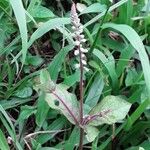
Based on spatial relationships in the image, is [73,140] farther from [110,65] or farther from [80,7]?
[80,7]

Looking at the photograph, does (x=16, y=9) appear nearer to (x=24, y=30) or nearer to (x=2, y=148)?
(x=24, y=30)

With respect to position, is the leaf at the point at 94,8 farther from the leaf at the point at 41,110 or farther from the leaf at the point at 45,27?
the leaf at the point at 41,110

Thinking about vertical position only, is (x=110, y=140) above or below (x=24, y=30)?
below

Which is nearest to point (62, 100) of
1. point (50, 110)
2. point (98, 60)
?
point (50, 110)

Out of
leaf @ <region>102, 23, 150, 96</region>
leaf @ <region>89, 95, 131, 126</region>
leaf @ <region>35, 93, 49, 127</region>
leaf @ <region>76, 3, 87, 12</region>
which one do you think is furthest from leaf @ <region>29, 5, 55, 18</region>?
leaf @ <region>89, 95, 131, 126</region>

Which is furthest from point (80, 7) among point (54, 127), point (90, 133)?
point (90, 133)

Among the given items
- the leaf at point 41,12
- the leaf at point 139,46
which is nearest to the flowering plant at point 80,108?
the leaf at point 139,46
